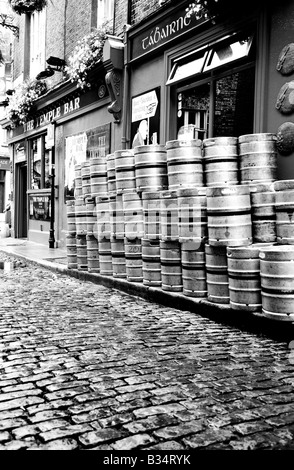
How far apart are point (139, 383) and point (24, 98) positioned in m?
14.4

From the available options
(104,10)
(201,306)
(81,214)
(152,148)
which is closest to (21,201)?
(104,10)

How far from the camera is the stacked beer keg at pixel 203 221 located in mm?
4688

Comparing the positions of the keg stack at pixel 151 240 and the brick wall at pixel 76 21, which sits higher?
the brick wall at pixel 76 21

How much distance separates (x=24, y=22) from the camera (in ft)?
56.3

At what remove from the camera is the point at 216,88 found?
7.86 meters

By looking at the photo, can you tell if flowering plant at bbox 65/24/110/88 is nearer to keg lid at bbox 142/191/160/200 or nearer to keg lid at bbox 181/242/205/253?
keg lid at bbox 142/191/160/200

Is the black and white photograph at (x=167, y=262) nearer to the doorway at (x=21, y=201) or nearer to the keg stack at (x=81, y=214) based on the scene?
the keg stack at (x=81, y=214)

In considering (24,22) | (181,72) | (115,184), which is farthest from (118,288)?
(24,22)

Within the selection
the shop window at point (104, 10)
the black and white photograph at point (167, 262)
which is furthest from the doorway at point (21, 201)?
the shop window at point (104, 10)

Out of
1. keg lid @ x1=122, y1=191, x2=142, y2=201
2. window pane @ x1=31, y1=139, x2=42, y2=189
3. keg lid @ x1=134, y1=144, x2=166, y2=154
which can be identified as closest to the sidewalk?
keg lid @ x1=122, y1=191, x2=142, y2=201

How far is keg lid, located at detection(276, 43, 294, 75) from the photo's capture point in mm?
6113

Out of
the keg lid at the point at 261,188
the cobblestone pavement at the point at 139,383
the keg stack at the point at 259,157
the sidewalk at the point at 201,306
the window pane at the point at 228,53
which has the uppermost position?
the window pane at the point at 228,53

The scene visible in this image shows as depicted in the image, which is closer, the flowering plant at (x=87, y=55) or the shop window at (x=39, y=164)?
the flowering plant at (x=87, y=55)

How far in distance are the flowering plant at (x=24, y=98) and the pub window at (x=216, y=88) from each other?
25.7ft
